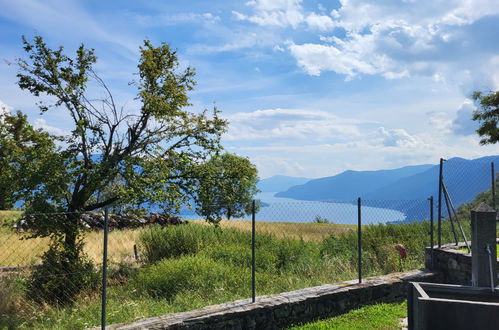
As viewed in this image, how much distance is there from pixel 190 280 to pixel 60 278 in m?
3.14

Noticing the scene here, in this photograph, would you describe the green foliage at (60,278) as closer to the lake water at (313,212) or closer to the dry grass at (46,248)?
the dry grass at (46,248)

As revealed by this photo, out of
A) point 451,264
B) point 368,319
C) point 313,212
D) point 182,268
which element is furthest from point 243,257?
point 451,264

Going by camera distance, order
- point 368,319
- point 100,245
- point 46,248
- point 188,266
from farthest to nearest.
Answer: point 100,245
point 46,248
point 188,266
point 368,319

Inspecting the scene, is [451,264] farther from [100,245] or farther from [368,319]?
[100,245]

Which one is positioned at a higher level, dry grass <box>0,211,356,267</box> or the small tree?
the small tree

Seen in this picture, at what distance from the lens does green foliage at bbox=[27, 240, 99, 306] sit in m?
8.99

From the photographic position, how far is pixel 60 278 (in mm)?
9195

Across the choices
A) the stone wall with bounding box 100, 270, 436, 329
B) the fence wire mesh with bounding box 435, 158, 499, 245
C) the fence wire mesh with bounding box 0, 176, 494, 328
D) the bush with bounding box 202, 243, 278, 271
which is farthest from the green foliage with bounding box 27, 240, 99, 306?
the fence wire mesh with bounding box 435, 158, 499, 245

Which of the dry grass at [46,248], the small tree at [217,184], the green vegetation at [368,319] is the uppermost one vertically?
the small tree at [217,184]

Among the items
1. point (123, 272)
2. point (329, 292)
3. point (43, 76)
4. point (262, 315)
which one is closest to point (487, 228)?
point (329, 292)

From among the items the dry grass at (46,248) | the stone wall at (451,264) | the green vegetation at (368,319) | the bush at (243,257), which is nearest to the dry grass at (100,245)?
the dry grass at (46,248)

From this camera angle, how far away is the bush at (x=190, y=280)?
8.42 meters

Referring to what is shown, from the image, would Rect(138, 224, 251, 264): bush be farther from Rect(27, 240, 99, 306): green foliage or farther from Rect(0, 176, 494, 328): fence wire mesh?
Rect(27, 240, 99, 306): green foliage

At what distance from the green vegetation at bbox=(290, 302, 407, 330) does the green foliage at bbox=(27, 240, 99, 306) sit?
213 inches
